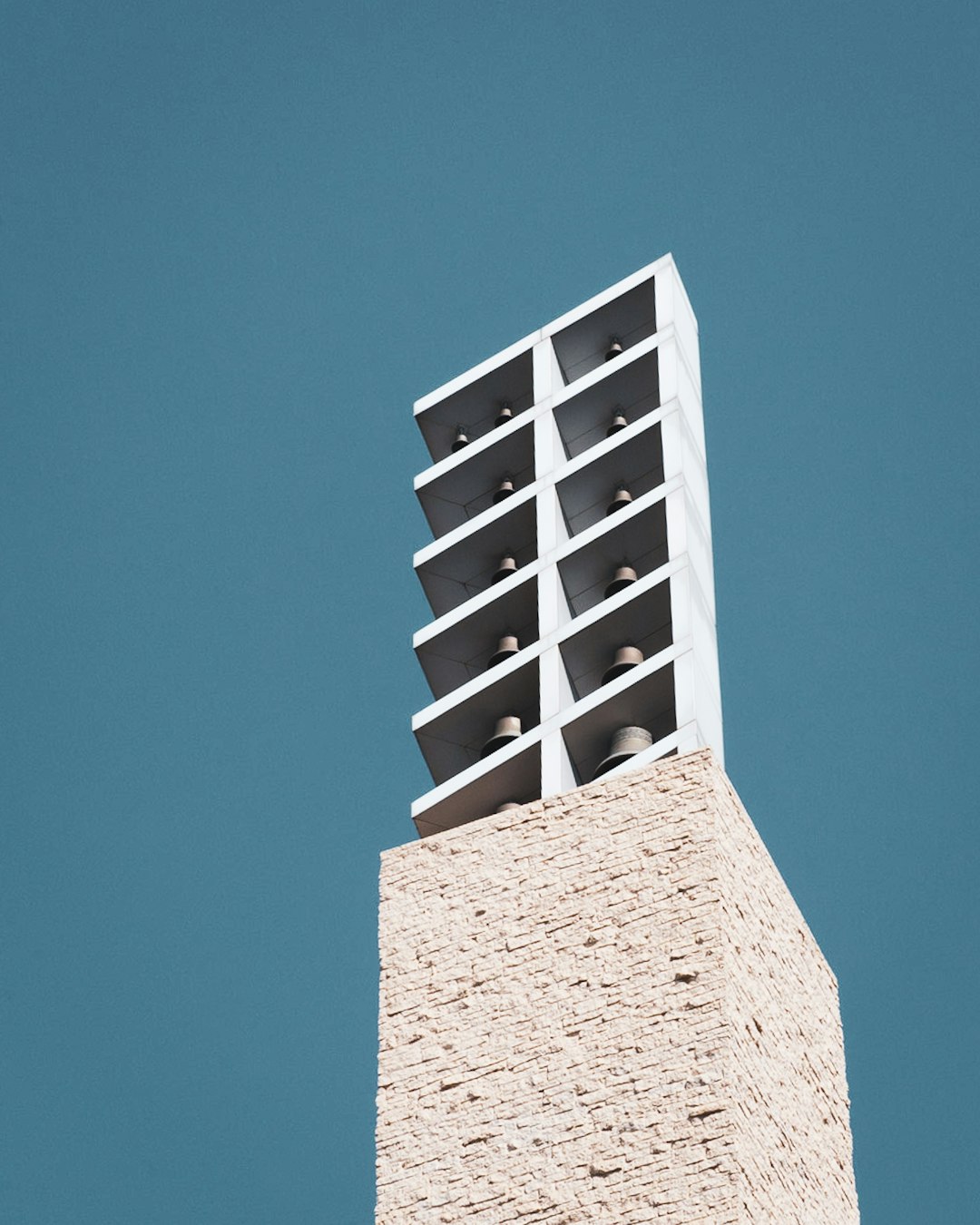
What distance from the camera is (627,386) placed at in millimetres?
24250

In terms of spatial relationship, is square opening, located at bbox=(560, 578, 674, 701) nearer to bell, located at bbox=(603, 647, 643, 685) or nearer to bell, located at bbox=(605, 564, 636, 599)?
bell, located at bbox=(603, 647, 643, 685)

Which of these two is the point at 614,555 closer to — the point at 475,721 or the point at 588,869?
the point at 475,721

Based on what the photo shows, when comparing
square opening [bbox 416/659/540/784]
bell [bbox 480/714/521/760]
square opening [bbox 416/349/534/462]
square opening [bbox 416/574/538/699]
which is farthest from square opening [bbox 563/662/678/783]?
square opening [bbox 416/349/534/462]

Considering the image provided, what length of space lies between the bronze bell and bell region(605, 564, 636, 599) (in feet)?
8.30

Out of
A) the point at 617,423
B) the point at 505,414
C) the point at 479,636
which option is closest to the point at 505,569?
the point at 479,636

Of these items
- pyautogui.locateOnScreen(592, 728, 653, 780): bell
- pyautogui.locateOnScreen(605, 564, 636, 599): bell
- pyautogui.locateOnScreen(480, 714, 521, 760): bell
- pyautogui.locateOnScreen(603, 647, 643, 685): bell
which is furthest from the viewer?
pyautogui.locateOnScreen(605, 564, 636, 599): bell

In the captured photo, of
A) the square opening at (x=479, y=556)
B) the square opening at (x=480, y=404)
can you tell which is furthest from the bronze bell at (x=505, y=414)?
the square opening at (x=479, y=556)

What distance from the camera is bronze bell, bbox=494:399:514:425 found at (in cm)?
2484

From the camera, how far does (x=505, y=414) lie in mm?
24859

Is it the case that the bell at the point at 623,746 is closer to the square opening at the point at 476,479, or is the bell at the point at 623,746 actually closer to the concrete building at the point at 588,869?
the concrete building at the point at 588,869

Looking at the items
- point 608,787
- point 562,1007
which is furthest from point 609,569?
point 562,1007

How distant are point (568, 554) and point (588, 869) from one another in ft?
11.9

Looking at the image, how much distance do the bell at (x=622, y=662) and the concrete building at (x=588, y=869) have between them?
2cm

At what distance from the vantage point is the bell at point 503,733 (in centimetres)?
2203
